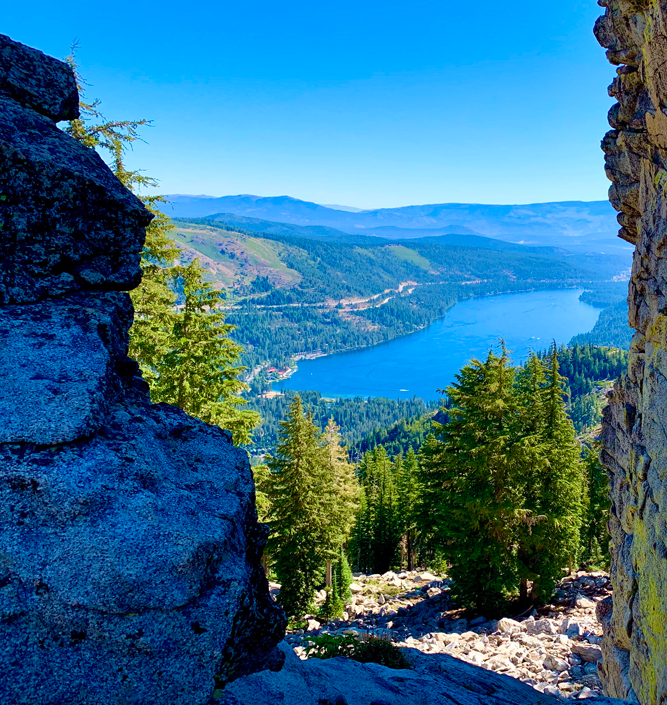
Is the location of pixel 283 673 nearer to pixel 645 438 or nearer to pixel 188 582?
pixel 188 582

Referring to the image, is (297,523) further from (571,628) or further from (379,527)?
(379,527)

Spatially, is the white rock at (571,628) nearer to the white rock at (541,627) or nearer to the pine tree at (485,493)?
the white rock at (541,627)

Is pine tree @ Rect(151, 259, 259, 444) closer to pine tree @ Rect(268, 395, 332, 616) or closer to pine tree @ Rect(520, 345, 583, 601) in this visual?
pine tree @ Rect(268, 395, 332, 616)

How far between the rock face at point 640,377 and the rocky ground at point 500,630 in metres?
1.87

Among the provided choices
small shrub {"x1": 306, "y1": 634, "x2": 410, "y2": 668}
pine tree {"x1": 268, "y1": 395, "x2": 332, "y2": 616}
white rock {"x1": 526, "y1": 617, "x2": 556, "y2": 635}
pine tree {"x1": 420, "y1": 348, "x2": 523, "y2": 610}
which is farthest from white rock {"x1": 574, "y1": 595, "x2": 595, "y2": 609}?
small shrub {"x1": 306, "y1": 634, "x2": 410, "y2": 668}

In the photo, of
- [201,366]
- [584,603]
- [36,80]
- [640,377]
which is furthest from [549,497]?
[36,80]

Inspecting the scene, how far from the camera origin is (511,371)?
706 inches

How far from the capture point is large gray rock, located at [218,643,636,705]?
19.3ft

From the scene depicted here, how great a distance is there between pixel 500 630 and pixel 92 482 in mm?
15767

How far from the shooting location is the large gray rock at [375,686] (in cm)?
589

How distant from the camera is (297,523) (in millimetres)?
21266

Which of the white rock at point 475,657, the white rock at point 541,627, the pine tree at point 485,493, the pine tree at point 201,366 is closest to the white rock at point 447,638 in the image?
the white rock at point 475,657

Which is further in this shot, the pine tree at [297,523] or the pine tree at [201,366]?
the pine tree at [297,523]

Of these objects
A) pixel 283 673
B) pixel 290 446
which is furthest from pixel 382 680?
pixel 290 446
